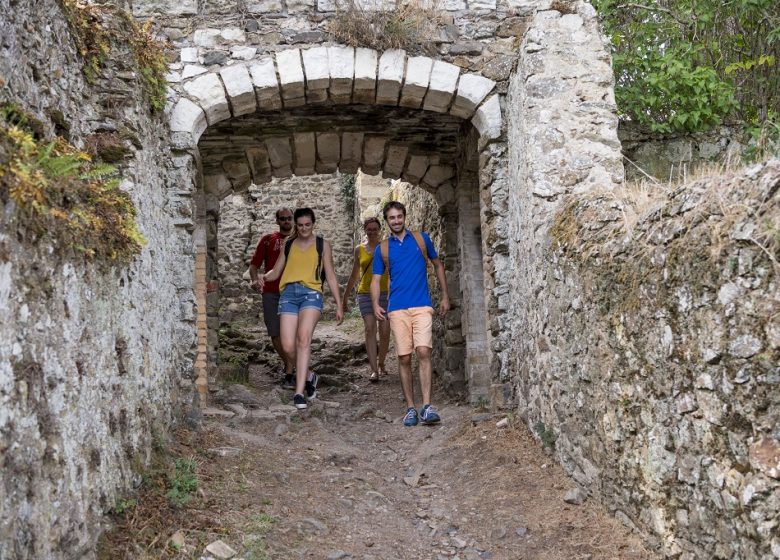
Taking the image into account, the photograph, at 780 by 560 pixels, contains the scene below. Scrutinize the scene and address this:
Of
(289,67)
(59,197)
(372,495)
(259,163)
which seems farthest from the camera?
(259,163)

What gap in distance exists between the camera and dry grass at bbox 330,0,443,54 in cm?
584

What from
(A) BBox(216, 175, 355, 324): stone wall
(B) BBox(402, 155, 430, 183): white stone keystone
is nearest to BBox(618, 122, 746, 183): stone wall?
(B) BBox(402, 155, 430, 183): white stone keystone

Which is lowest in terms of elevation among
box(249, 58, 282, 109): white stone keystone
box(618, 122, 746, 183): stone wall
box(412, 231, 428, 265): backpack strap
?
box(412, 231, 428, 265): backpack strap

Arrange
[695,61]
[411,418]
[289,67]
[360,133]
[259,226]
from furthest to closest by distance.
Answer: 1. [259,226]
2. [360,133]
3. [695,61]
4. [411,418]
5. [289,67]

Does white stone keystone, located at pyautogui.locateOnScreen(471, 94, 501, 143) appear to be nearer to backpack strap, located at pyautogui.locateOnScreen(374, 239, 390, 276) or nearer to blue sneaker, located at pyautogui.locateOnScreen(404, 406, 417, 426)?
backpack strap, located at pyautogui.locateOnScreen(374, 239, 390, 276)

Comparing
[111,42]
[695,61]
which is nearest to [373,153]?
[695,61]

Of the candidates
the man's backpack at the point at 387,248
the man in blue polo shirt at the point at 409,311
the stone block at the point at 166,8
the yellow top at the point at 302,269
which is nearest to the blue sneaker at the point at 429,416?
the man in blue polo shirt at the point at 409,311

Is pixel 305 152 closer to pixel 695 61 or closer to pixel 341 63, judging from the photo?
pixel 341 63

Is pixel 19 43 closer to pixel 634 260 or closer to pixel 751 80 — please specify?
pixel 634 260

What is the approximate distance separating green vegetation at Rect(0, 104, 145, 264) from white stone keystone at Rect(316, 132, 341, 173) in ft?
14.1

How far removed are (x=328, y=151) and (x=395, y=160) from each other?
697 mm

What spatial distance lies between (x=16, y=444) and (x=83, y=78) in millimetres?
2453

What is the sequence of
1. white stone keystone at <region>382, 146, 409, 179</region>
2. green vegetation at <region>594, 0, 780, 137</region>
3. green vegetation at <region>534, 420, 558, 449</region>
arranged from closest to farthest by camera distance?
green vegetation at <region>534, 420, 558, 449</region>, green vegetation at <region>594, 0, 780, 137</region>, white stone keystone at <region>382, 146, 409, 179</region>

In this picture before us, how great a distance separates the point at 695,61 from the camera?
22.6 ft
